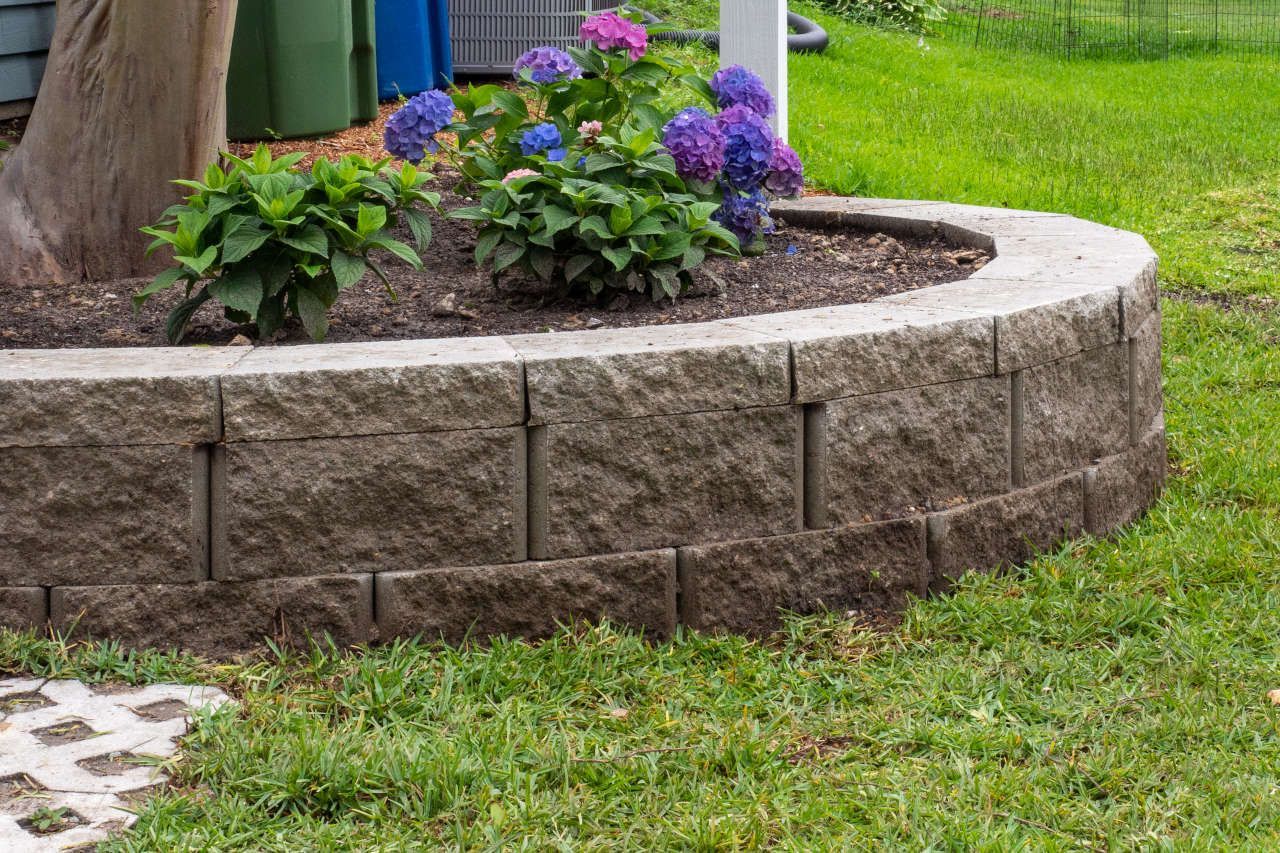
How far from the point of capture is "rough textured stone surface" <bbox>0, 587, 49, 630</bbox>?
264 centimetres

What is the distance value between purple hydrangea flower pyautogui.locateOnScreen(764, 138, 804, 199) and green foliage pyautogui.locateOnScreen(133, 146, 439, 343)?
113 cm

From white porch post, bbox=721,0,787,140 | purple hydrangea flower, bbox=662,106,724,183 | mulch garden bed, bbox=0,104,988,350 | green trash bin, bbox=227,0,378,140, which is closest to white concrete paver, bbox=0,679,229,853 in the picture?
mulch garden bed, bbox=0,104,988,350

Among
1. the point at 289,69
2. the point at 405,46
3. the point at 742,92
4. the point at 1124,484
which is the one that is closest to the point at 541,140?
the point at 742,92

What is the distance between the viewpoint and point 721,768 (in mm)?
2363

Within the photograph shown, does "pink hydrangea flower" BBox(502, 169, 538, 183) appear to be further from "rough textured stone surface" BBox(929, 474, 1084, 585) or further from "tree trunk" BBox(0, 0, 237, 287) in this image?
"rough textured stone surface" BBox(929, 474, 1084, 585)

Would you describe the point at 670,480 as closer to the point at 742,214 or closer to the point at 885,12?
the point at 742,214

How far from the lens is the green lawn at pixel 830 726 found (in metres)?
2.15

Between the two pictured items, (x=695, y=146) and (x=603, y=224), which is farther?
(x=695, y=146)

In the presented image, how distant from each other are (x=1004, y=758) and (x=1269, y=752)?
46 cm

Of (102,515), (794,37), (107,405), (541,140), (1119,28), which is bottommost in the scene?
(102,515)

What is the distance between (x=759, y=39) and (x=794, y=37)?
579 centimetres

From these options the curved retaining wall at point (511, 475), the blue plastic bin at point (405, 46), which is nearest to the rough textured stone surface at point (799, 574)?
the curved retaining wall at point (511, 475)

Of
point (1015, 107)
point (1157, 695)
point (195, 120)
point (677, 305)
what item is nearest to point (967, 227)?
point (677, 305)

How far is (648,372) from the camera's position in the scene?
8.84 ft
